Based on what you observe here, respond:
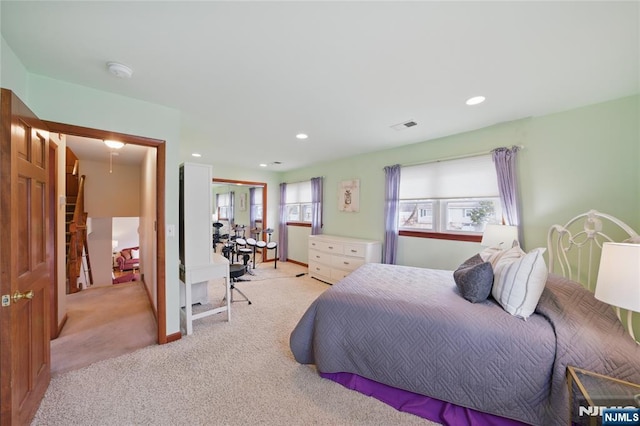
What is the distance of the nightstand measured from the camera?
1008 mm

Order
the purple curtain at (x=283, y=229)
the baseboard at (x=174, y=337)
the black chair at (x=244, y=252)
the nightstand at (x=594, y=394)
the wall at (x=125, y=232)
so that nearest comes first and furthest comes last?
the nightstand at (x=594, y=394)
the baseboard at (x=174, y=337)
the black chair at (x=244, y=252)
the purple curtain at (x=283, y=229)
the wall at (x=125, y=232)

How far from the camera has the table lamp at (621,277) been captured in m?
1.14

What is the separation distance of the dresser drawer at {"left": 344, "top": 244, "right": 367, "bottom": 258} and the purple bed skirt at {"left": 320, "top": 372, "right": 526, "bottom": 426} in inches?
84.0

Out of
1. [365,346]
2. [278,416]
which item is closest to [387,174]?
[365,346]

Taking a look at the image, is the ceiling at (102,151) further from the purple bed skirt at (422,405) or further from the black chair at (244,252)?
the purple bed skirt at (422,405)

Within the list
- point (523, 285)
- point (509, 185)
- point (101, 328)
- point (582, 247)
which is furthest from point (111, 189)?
point (582, 247)

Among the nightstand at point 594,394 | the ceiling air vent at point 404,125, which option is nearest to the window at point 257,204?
the ceiling air vent at point 404,125

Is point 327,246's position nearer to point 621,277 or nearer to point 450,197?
point 450,197

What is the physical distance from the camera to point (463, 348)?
4.72ft

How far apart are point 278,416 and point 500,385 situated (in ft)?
4.59

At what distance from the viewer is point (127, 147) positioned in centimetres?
340

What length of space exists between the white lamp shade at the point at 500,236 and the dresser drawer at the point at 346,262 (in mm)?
1786

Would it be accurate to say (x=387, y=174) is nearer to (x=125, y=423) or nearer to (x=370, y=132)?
(x=370, y=132)

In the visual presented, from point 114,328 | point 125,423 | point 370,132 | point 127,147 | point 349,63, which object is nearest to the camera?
point 125,423
